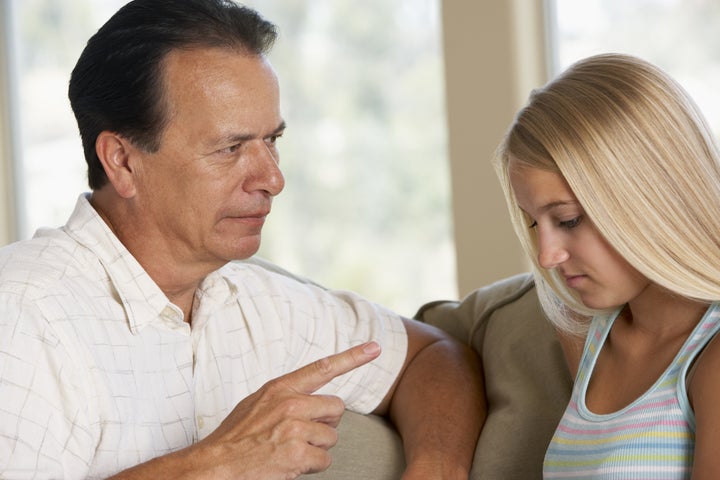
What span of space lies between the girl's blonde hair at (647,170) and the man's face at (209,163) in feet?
1.80

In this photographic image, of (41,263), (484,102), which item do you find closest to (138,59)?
(41,263)

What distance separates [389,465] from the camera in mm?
1919

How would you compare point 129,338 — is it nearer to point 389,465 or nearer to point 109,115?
point 109,115

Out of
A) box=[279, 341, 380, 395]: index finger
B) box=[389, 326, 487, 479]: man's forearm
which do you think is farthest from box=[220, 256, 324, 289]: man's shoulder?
→ box=[279, 341, 380, 395]: index finger

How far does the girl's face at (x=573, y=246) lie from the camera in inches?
59.6

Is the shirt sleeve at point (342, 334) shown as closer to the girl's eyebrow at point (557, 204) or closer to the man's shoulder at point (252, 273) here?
the man's shoulder at point (252, 273)

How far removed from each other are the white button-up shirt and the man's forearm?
54 millimetres

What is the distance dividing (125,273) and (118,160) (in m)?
0.22

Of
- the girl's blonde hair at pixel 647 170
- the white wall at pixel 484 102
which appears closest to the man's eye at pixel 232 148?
the girl's blonde hair at pixel 647 170

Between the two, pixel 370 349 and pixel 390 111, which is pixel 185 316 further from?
Result: pixel 390 111

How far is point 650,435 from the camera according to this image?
1458 mm

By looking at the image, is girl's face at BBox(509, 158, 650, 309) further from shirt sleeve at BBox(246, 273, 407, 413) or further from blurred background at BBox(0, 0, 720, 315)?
blurred background at BBox(0, 0, 720, 315)

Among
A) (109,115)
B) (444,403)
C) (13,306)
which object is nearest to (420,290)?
(444,403)

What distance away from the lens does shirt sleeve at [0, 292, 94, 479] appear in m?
1.48
